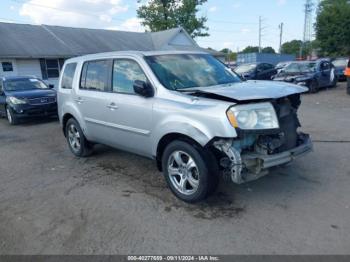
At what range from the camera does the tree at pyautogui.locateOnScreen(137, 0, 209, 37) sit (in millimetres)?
40000

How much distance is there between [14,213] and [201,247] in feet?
8.00

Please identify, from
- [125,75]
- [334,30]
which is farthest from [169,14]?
[125,75]

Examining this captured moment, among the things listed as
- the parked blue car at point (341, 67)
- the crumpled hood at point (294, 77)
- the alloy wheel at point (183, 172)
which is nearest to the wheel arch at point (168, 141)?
the alloy wheel at point (183, 172)

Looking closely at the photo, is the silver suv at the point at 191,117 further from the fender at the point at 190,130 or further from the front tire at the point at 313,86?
the front tire at the point at 313,86

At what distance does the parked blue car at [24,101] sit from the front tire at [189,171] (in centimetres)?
773

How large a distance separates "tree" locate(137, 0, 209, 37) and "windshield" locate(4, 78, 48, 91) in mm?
30738

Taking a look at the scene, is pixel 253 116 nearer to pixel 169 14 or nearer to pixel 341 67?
pixel 341 67

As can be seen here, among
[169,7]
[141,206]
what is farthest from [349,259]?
[169,7]

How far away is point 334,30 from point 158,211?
38783 mm

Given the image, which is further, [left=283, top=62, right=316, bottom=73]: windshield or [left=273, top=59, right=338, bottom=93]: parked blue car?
[left=283, top=62, right=316, bottom=73]: windshield

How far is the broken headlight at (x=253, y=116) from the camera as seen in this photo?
3428 mm

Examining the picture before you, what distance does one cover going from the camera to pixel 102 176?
510 centimetres

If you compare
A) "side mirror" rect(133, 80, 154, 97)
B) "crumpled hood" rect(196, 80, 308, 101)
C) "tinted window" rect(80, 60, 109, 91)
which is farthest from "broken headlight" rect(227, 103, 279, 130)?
"tinted window" rect(80, 60, 109, 91)

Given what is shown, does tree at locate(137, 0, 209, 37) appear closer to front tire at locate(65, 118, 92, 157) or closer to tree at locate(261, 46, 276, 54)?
front tire at locate(65, 118, 92, 157)
